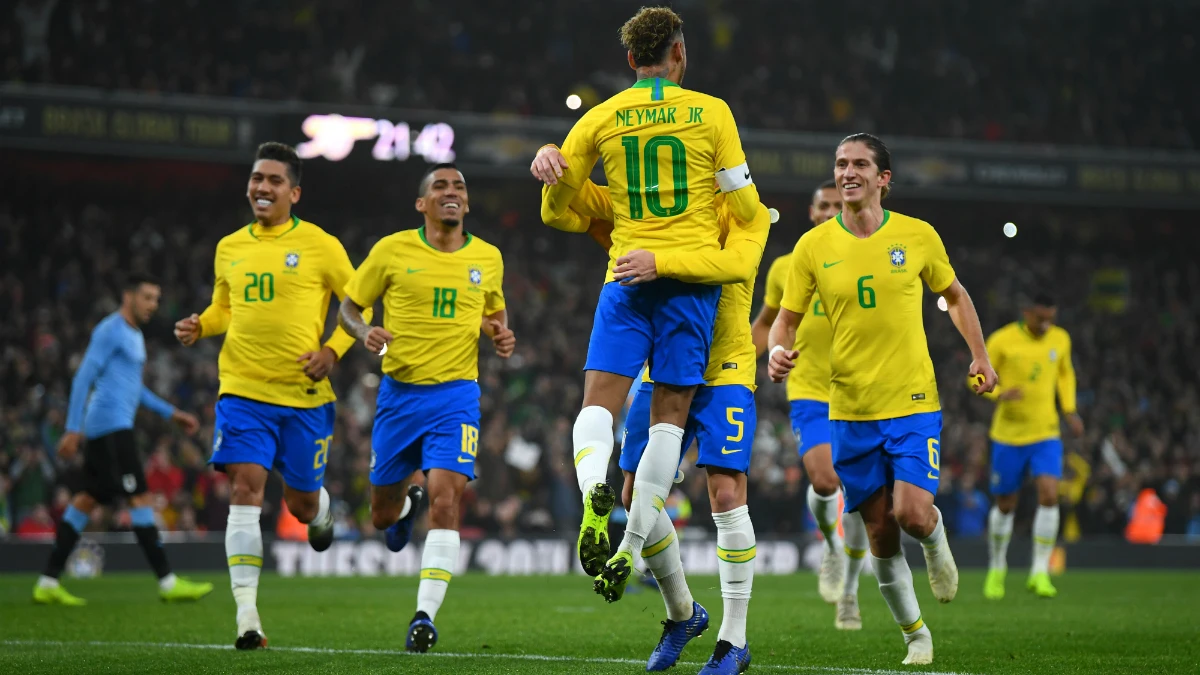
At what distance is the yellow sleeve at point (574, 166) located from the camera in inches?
227

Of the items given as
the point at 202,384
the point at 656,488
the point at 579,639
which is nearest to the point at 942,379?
the point at 202,384

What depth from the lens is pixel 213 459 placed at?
7715 millimetres

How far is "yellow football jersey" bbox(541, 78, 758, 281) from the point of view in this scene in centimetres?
570

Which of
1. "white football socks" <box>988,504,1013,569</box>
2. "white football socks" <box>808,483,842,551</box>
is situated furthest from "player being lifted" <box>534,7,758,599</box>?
"white football socks" <box>988,504,1013,569</box>

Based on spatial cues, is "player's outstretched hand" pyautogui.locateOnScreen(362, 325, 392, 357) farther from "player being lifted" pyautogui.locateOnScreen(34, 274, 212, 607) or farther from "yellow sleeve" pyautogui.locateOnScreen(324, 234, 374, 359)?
"player being lifted" pyautogui.locateOnScreen(34, 274, 212, 607)

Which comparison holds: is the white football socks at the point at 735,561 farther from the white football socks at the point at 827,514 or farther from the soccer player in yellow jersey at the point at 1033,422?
the soccer player in yellow jersey at the point at 1033,422

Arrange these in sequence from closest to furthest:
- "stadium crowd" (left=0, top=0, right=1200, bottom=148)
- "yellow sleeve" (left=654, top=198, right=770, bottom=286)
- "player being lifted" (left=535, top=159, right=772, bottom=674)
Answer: "yellow sleeve" (left=654, top=198, right=770, bottom=286) < "player being lifted" (left=535, top=159, right=772, bottom=674) < "stadium crowd" (left=0, top=0, right=1200, bottom=148)

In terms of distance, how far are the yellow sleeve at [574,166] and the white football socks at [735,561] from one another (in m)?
1.56

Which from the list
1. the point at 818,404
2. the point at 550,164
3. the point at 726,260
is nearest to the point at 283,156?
the point at 550,164

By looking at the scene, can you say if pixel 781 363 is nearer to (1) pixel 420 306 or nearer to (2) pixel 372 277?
(1) pixel 420 306

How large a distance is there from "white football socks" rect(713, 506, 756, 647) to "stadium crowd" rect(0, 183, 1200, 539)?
39.7ft

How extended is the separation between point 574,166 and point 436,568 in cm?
262

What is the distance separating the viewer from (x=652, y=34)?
577 centimetres

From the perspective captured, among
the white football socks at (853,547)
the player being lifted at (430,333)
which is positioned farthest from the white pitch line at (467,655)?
the white football socks at (853,547)
